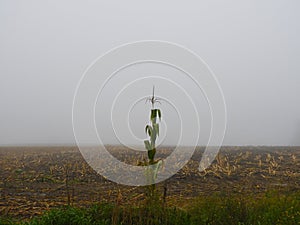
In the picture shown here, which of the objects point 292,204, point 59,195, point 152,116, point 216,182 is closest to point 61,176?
point 59,195

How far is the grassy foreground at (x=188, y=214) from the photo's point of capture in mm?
4328

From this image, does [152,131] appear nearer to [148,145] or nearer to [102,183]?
[148,145]

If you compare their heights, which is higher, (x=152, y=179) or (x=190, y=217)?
(x=152, y=179)

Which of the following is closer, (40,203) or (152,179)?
(152,179)

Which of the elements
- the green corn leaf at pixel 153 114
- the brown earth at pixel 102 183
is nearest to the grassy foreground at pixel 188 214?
the brown earth at pixel 102 183

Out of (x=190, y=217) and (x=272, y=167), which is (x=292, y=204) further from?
(x=272, y=167)

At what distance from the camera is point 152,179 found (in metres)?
4.91

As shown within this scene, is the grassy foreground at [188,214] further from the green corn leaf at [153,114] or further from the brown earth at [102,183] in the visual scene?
the green corn leaf at [153,114]

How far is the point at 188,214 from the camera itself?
4531mm

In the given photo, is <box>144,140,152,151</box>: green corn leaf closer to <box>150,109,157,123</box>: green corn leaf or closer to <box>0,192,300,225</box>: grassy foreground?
<box>150,109,157,123</box>: green corn leaf

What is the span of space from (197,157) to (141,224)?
7.23 meters

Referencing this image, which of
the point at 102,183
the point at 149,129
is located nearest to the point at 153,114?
the point at 149,129

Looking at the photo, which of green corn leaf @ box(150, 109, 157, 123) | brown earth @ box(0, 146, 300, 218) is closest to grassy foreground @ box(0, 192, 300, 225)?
brown earth @ box(0, 146, 300, 218)

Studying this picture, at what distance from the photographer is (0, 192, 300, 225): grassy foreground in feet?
14.2
